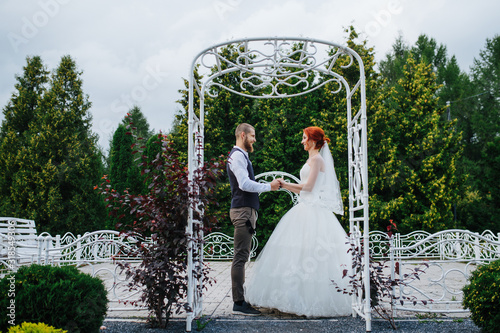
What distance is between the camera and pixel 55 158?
11773 millimetres

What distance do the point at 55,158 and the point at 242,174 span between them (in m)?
10.0

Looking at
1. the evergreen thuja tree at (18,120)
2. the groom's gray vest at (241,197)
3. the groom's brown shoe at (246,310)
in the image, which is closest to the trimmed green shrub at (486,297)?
the groom's brown shoe at (246,310)

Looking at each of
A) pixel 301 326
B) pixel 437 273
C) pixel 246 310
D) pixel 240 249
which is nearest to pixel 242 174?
pixel 240 249

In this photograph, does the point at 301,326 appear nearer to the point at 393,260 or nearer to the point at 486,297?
the point at 393,260

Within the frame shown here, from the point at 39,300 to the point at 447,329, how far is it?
11.7 ft

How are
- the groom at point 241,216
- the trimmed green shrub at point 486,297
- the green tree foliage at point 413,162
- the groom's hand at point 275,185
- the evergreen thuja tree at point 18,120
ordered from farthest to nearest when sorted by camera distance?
the evergreen thuja tree at point 18,120 → the green tree foliage at point 413,162 → the groom's hand at point 275,185 → the groom at point 241,216 → the trimmed green shrub at point 486,297

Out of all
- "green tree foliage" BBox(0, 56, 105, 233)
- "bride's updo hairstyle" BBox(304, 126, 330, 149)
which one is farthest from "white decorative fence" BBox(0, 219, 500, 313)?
"green tree foliage" BBox(0, 56, 105, 233)

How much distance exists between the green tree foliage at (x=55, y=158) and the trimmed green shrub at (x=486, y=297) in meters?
10.9

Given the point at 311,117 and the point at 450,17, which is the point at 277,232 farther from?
the point at 311,117

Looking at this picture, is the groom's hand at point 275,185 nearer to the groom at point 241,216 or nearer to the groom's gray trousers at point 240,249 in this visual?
the groom at point 241,216

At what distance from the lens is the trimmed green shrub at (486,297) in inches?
115

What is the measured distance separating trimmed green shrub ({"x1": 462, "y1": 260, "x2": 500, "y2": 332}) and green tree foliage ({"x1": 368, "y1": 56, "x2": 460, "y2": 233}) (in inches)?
257

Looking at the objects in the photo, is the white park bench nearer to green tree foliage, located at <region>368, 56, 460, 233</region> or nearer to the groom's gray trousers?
the groom's gray trousers

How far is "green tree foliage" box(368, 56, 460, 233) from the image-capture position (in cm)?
1003
